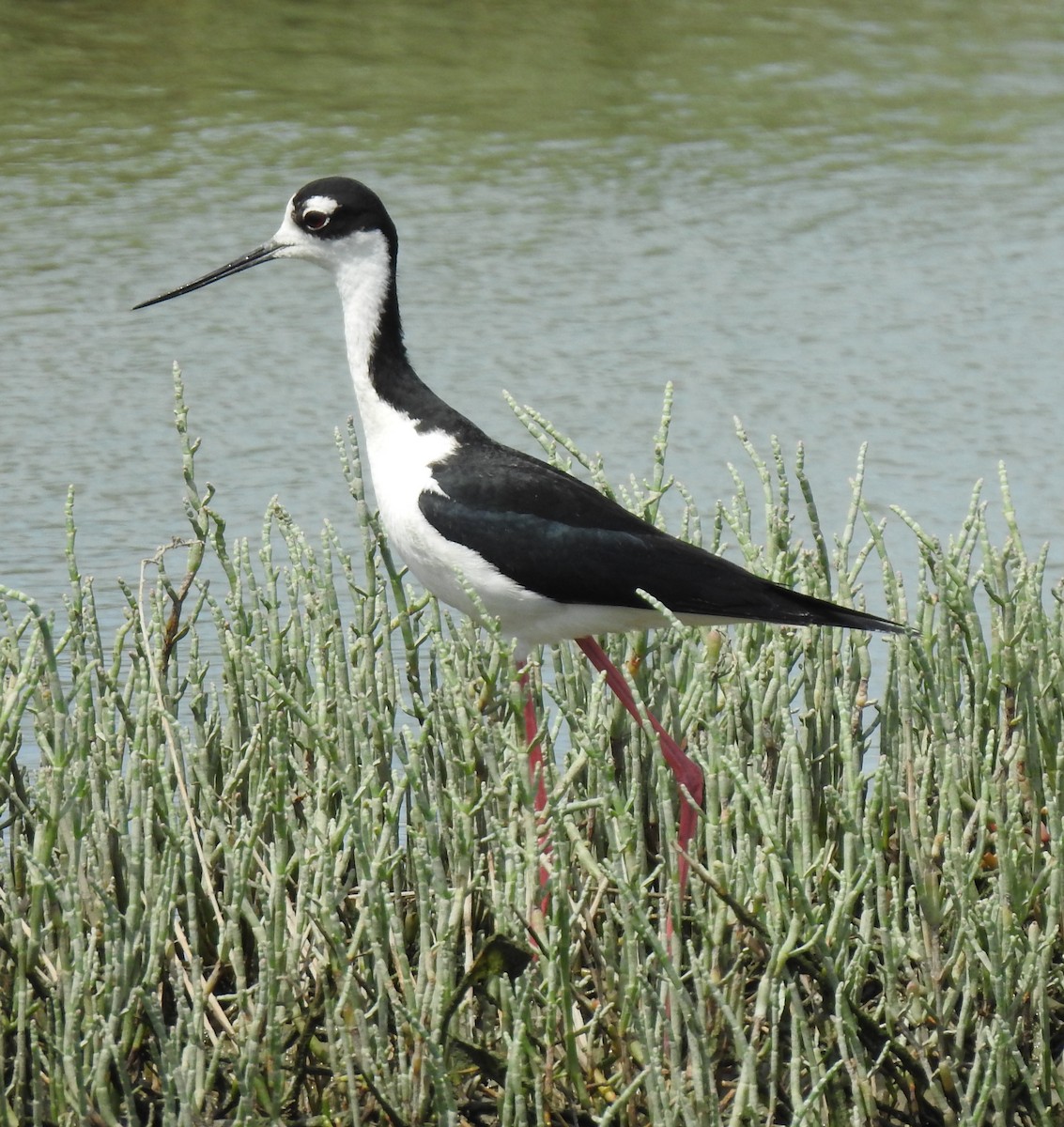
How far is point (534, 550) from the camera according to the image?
3764 millimetres

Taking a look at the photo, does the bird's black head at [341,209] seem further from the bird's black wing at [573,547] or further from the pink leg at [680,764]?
the pink leg at [680,764]

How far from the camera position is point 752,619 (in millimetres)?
3648

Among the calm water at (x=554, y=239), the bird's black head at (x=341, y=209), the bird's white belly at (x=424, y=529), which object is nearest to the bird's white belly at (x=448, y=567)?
the bird's white belly at (x=424, y=529)

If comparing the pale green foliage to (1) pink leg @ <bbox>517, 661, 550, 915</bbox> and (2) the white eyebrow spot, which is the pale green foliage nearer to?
(1) pink leg @ <bbox>517, 661, 550, 915</bbox>

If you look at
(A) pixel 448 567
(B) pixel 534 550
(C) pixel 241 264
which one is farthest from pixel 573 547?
(C) pixel 241 264

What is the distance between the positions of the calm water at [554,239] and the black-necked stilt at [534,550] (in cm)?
200

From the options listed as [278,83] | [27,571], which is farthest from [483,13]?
[27,571]

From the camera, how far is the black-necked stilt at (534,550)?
371cm

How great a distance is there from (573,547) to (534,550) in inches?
2.6

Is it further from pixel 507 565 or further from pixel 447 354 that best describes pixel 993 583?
pixel 447 354

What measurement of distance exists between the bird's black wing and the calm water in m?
2.17

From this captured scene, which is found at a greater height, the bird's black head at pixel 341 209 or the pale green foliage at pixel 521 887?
the bird's black head at pixel 341 209

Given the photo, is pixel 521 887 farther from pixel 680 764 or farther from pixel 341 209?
pixel 341 209

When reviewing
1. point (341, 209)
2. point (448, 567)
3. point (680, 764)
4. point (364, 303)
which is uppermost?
point (341, 209)
